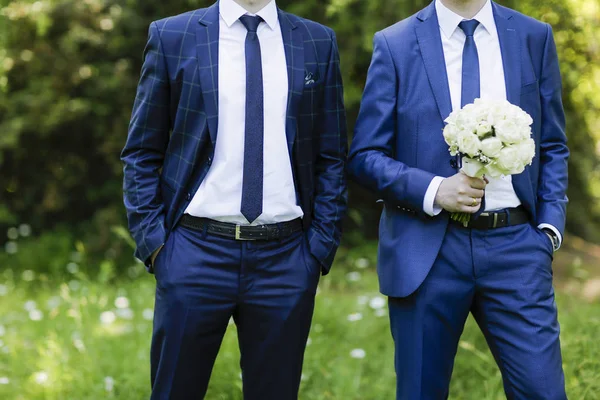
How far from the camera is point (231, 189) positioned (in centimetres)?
299

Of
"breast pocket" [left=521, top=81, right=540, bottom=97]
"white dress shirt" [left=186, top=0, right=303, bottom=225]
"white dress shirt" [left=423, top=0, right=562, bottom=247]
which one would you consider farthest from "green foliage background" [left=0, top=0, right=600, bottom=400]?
"breast pocket" [left=521, top=81, right=540, bottom=97]

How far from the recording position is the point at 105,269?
5246 millimetres

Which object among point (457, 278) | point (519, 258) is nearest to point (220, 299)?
point (457, 278)

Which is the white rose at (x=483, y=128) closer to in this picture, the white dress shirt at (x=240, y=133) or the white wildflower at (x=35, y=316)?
the white dress shirt at (x=240, y=133)

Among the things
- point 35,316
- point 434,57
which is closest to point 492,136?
point 434,57

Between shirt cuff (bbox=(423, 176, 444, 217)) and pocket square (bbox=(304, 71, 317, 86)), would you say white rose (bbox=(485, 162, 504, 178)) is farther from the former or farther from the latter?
pocket square (bbox=(304, 71, 317, 86))

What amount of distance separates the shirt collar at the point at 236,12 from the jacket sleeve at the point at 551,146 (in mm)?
1094

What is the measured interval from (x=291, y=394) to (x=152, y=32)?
5.16 ft

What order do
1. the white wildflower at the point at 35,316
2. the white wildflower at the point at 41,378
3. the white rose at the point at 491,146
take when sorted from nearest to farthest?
the white rose at the point at 491,146 < the white wildflower at the point at 41,378 < the white wildflower at the point at 35,316

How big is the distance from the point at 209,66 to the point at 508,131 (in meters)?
1.15

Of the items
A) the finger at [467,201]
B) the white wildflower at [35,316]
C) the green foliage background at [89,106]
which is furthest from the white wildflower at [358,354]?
the white wildflower at [35,316]

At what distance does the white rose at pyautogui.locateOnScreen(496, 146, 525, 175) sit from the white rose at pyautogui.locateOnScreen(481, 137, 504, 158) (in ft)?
0.06

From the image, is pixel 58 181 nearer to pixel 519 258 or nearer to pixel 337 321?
pixel 337 321

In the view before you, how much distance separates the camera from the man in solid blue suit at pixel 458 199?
290 cm
